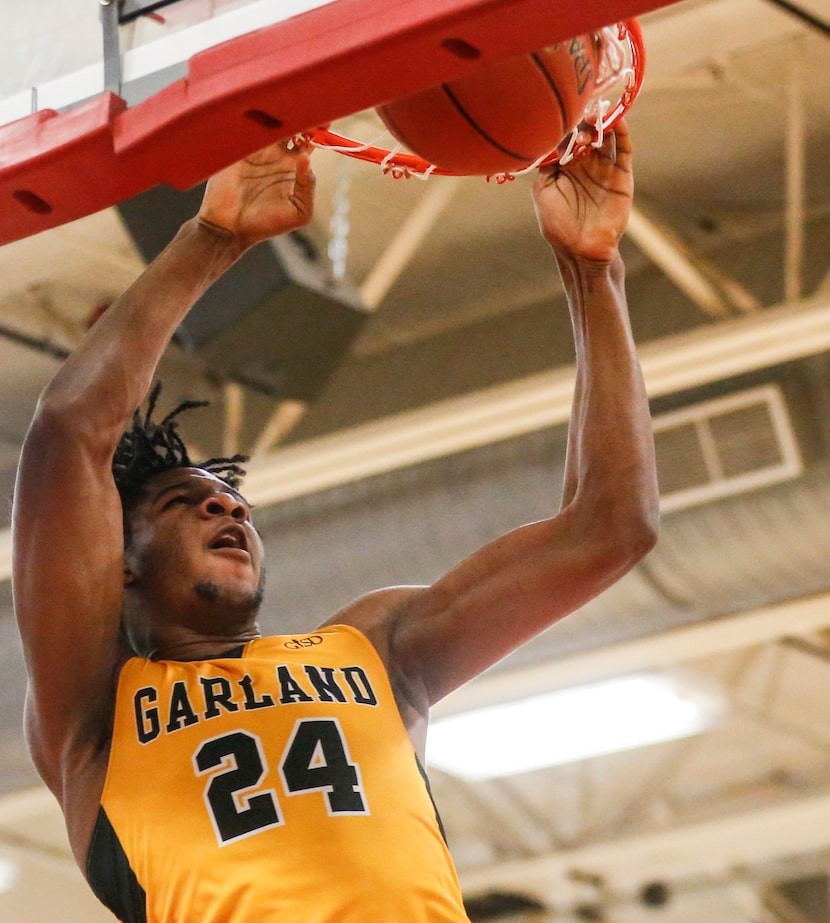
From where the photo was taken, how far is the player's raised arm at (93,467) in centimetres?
227

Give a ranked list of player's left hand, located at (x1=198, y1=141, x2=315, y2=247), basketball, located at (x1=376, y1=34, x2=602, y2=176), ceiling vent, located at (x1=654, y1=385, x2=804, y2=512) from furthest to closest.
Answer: ceiling vent, located at (x1=654, y1=385, x2=804, y2=512) → player's left hand, located at (x1=198, y1=141, x2=315, y2=247) → basketball, located at (x1=376, y1=34, x2=602, y2=176)

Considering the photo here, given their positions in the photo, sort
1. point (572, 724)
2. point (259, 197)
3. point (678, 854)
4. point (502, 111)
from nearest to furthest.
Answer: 1. point (502, 111)
2. point (259, 197)
3. point (572, 724)
4. point (678, 854)

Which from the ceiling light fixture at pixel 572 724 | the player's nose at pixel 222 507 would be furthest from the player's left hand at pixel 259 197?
the ceiling light fixture at pixel 572 724

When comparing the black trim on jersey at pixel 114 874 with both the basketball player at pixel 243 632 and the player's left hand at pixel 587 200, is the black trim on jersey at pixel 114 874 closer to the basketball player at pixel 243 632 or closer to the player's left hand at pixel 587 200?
the basketball player at pixel 243 632

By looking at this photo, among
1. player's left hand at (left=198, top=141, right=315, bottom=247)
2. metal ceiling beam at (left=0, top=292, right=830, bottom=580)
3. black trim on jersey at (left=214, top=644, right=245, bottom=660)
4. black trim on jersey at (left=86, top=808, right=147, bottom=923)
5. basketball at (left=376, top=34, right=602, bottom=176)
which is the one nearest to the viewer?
basketball at (left=376, top=34, right=602, bottom=176)

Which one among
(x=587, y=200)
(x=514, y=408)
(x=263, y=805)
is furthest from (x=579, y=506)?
(x=514, y=408)

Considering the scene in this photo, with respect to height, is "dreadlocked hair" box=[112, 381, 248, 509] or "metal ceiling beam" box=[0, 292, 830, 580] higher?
"metal ceiling beam" box=[0, 292, 830, 580]

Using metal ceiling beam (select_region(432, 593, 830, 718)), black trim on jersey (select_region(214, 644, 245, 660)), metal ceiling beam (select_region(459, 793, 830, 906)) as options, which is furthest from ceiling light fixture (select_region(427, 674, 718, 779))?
black trim on jersey (select_region(214, 644, 245, 660))

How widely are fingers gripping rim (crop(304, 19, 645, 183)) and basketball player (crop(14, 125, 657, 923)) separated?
0.09 metres

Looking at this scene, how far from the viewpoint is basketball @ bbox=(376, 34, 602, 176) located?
2.18 metres

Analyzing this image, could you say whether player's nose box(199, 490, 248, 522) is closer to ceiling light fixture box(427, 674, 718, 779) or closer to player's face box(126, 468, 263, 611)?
player's face box(126, 468, 263, 611)

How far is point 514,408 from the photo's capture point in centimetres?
531

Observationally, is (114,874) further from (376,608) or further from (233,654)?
(376,608)

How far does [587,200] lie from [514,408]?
2573mm
